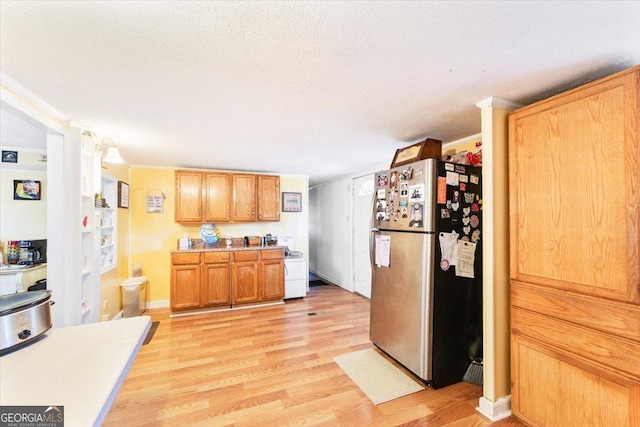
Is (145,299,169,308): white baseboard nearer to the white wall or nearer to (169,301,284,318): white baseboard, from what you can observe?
(169,301,284,318): white baseboard

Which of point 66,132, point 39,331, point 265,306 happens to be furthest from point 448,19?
point 265,306

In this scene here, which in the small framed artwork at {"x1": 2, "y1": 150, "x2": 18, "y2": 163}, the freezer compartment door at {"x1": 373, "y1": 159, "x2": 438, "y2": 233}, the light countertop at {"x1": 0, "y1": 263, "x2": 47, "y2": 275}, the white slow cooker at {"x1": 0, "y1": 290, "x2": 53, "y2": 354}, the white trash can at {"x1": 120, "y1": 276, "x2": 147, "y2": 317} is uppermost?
the small framed artwork at {"x1": 2, "y1": 150, "x2": 18, "y2": 163}

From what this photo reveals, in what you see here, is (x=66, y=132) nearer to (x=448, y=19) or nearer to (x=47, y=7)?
(x=47, y=7)

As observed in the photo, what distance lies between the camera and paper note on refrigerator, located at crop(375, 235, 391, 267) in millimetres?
2475

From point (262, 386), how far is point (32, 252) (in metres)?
3.14

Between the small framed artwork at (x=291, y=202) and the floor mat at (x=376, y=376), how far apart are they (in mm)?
2826

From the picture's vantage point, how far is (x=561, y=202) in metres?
1.53

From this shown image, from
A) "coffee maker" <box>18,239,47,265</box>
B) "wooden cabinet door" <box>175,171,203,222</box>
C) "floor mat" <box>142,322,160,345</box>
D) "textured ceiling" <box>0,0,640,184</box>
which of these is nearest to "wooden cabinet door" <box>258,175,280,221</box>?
"wooden cabinet door" <box>175,171,203,222</box>

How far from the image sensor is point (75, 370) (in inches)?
38.4

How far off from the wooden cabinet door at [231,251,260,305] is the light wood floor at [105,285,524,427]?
610mm

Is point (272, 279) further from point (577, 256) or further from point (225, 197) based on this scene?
point (577, 256)

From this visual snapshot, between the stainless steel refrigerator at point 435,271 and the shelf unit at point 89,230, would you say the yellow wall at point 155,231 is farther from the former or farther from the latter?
the stainless steel refrigerator at point 435,271

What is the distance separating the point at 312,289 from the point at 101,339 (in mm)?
4107

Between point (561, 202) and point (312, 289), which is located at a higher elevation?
point (561, 202)
